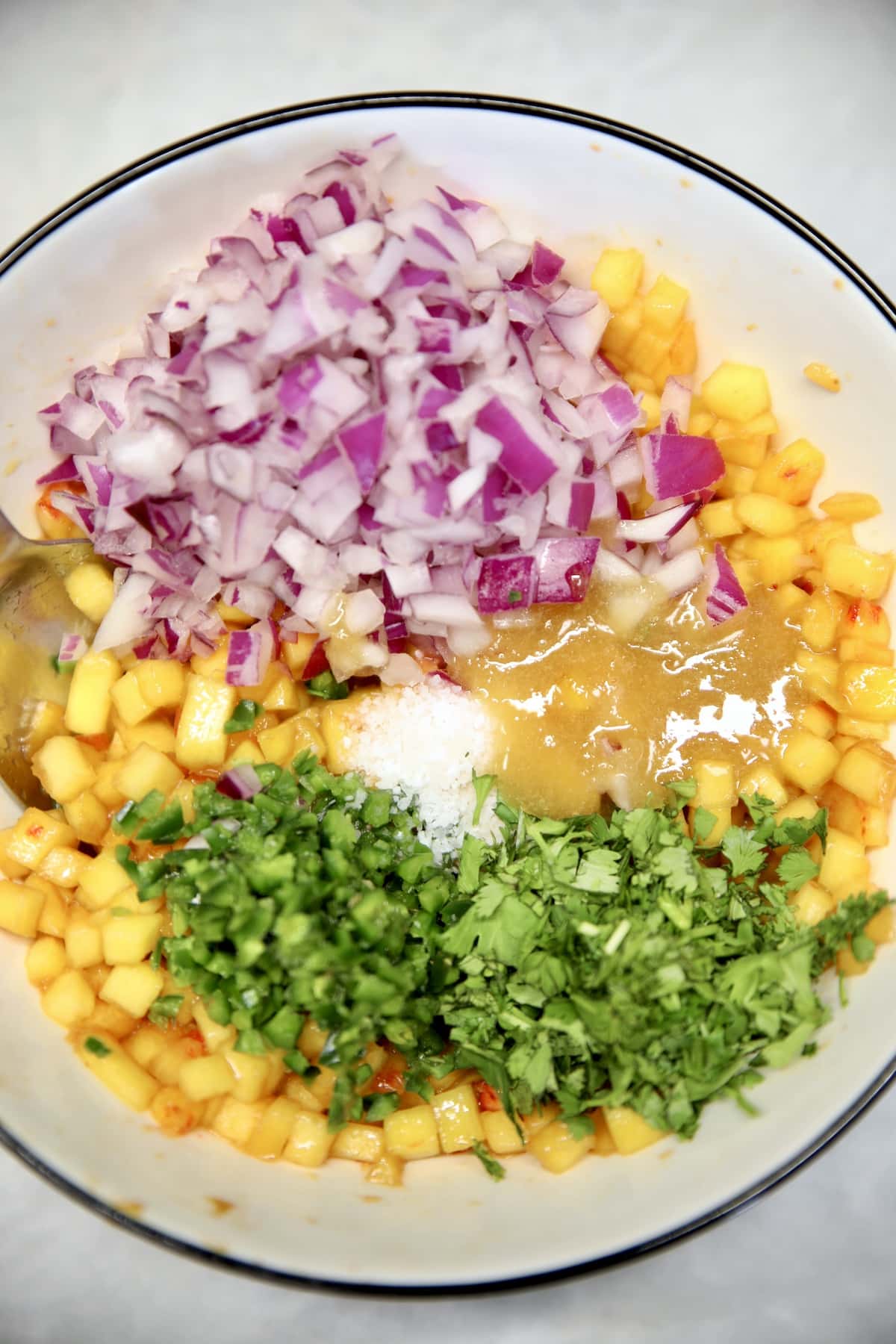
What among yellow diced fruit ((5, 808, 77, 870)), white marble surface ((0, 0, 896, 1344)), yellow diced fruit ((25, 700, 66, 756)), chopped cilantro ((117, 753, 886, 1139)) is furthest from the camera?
white marble surface ((0, 0, 896, 1344))

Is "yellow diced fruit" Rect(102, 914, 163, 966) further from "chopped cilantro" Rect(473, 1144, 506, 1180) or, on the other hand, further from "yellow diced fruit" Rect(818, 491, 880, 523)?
"yellow diced fruit" Rect(818, 491, 880, 523)

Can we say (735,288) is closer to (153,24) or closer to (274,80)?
(274,80)

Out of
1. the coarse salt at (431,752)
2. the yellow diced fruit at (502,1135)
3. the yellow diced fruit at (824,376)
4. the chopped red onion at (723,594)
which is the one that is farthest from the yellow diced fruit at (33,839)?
the yellow diced fruit at (824,376)

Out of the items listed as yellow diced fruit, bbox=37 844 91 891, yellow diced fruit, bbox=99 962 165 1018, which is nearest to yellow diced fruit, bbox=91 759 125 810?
yellow diced fruit, bbox=37 844 91 891

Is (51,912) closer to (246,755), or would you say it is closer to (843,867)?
(246,755)

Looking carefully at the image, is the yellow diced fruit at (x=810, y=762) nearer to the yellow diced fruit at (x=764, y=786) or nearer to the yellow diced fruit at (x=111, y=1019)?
the yellow diced fruit at (x=764, y=786)

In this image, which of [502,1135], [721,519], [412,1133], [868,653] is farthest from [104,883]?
[868,653]
